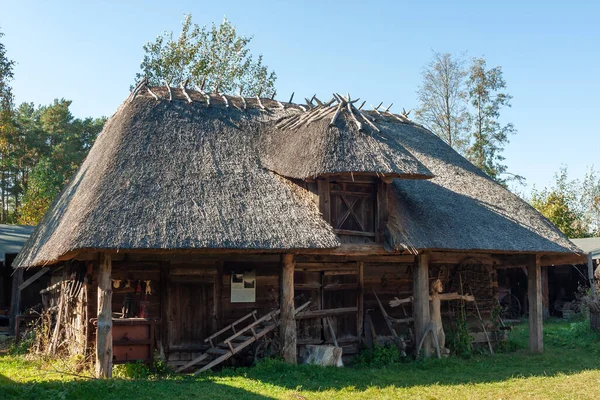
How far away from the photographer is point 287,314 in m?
13.7

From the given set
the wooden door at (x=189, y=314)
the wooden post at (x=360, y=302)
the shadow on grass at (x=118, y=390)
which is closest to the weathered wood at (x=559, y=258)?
the wooden post at (x=360, y=302)

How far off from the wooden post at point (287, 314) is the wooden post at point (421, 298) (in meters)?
3.04

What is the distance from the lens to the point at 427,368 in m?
14.1

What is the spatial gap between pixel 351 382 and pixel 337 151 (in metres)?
4.55

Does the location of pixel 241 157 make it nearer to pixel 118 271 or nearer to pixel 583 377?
pixel 118 271

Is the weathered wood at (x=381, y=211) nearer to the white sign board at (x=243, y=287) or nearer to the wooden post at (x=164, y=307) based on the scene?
the white sign board at (x=243, y=287)

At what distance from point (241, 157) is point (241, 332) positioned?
13.0ft

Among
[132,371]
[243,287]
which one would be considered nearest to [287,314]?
[243,287]

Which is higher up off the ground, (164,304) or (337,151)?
(337,151)

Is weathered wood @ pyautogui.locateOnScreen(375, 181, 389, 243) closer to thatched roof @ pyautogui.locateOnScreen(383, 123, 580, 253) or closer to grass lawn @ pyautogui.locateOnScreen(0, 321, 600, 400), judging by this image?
thatched roof @ pyautogui.locateOnScreen(383, 123, 580, 253)

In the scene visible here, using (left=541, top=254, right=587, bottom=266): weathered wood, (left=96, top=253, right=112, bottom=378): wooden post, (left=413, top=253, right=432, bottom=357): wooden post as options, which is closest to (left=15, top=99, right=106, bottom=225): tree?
(left=96, top=253, right=112, bottom=378): wooden post

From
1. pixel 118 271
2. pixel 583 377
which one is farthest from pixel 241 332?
pixel 583 377

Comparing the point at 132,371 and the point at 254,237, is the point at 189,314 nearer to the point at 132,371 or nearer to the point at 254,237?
the point at 132,371

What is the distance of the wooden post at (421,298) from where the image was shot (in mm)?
15031
